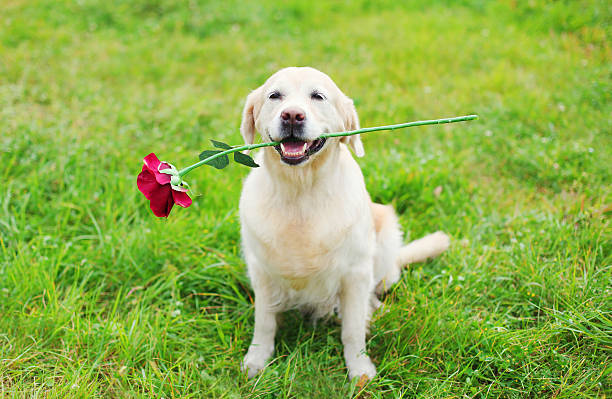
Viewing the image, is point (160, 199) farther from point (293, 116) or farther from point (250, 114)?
point (250, 114)

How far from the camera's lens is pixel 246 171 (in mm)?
3883

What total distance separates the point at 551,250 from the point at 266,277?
1.83 meters

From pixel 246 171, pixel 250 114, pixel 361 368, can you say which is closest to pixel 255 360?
pixel 361 368

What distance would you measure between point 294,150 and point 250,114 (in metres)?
0.49

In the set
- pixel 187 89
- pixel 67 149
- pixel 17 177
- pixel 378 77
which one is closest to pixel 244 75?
pixel 187 89

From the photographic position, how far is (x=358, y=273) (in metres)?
2.46

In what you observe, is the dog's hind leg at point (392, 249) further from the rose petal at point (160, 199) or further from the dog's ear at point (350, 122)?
the rose petal at point (160, 199)

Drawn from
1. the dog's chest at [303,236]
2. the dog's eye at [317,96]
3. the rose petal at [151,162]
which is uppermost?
the dog's eye at [317,96]

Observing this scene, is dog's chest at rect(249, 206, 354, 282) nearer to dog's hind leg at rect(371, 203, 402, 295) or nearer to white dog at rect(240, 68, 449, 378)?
white dog at rect(240, 68, 449, 378)

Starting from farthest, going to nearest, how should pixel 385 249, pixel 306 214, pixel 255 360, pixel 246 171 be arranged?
pixel 246 171 → pixel 385 249 → pixel 255 360 → pixel 306 214

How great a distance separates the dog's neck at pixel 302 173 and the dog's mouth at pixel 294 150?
12 cm

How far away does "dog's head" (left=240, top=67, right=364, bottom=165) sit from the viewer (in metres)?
2.04

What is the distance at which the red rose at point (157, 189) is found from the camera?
175cm

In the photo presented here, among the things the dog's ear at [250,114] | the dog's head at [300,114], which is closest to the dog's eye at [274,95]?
the dog's head at [300,114]
